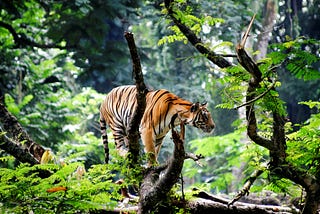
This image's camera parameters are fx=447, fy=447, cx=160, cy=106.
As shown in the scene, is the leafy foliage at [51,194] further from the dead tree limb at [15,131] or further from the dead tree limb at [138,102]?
the dead tree limb at [15,131]

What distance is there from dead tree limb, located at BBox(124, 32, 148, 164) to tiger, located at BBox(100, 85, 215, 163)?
0.62 m

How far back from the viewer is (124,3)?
13.6m

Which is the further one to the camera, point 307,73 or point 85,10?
point 85,10

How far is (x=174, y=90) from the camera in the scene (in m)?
16.6

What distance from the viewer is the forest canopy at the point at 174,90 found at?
12.0ft

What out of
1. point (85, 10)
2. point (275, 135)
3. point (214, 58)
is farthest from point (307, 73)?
point (85, 10)

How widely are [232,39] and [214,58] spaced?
9715 mm

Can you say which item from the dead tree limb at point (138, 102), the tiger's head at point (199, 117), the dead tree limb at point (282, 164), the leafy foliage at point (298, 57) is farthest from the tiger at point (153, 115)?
the leafy foliage at point (298, 57)

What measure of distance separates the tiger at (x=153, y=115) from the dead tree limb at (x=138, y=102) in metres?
0.62

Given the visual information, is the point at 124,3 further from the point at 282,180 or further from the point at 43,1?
the point at 282,180

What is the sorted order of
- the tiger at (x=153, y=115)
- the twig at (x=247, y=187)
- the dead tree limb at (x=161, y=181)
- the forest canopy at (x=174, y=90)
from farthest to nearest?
1. the tiger at (x=153, y=115)
2. the twig at (x=247, y=187)
3. the forest canopy at (x=174, y=90)
4. the dead tree limb at (x=161, y=181)

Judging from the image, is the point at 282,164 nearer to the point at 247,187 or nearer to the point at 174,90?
the point at 247,187

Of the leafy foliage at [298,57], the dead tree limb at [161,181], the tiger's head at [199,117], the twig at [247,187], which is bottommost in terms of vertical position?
the twig at [247,187]

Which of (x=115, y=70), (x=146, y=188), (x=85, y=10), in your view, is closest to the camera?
(x=146, y=188)
